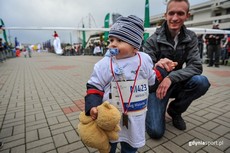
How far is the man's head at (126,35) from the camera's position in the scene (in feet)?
4.21

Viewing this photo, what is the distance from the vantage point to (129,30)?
4.29 feet

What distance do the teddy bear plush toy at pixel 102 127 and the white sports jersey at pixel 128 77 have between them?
23 cm

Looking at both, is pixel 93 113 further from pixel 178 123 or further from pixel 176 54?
pixel 178 123

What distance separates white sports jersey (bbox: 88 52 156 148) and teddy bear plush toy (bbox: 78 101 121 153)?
0.23m

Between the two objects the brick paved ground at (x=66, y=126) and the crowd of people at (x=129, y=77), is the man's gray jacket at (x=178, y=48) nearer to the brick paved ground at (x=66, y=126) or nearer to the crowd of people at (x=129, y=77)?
the crowd of people at (x=129, y=77)

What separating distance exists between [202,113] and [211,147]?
108 centimetres

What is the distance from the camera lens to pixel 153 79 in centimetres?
155

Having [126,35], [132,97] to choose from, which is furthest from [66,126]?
[126,35]

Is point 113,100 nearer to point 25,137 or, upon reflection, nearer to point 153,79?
point 153,79

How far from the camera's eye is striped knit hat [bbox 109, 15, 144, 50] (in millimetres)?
1280

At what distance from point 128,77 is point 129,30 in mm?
380

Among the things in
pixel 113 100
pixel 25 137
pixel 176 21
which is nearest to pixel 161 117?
pixel 113 100
